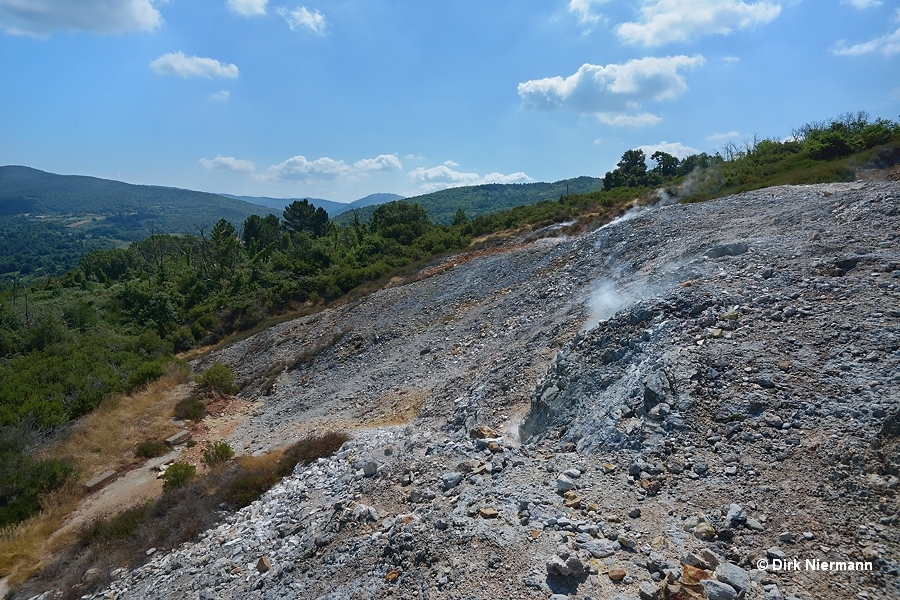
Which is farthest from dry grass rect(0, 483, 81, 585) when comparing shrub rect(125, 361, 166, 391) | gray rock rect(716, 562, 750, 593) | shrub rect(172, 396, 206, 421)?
gray rock rect(716, 562, 750, 593)

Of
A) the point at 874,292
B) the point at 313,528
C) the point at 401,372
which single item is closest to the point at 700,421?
the point at 874,292

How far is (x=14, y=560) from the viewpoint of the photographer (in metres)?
9.98

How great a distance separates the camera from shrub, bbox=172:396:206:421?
16.7 meters

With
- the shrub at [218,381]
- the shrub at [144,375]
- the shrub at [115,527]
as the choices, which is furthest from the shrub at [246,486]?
the shrub at [144,375]

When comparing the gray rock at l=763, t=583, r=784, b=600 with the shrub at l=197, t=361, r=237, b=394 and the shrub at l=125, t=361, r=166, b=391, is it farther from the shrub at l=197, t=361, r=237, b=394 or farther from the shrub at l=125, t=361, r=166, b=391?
the shrub at l=125, t=361, r=166, b=391

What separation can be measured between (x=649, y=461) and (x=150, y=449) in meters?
14.3

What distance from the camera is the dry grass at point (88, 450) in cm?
1020

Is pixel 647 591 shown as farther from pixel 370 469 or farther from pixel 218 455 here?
pixel 218 455

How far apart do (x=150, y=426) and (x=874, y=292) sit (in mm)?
19037

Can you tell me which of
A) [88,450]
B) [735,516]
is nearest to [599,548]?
[735,516]

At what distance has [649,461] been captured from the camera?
6.17 metres

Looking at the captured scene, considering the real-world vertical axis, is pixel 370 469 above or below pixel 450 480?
below

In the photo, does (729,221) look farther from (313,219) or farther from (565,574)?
(313,219)

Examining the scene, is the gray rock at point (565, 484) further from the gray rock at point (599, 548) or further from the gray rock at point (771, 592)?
the gray rock at point (771, 592)
